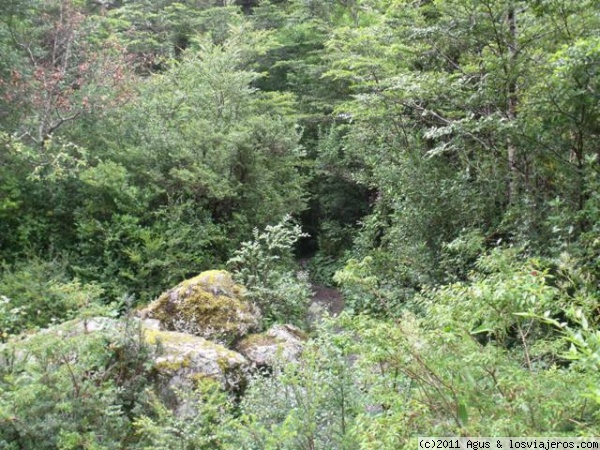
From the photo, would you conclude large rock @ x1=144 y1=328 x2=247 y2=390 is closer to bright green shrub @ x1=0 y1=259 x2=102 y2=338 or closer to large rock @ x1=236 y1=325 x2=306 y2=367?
large rock @ x1=236 y1=325 x2=306 y2=367

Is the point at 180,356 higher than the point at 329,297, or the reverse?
the point at 180,356

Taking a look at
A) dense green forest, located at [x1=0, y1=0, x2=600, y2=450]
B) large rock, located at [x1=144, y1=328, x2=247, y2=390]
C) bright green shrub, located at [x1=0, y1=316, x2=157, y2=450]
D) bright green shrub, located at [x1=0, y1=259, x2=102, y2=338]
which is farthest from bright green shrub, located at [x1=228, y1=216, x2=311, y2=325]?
bright green shrub, located at [x1=0, y1=316, x2=157, y2=450]

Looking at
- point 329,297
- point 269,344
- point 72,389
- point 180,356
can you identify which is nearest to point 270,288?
point 269,344

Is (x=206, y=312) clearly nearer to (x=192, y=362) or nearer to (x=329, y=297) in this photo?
(x=192, y=362)

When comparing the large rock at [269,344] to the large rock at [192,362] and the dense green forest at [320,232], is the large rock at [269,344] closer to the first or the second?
the dense green forest at [320,232]

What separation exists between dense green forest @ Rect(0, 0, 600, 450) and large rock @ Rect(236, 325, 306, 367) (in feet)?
0.36

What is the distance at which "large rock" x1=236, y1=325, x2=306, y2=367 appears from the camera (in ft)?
17.5

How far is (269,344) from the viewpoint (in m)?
5.70

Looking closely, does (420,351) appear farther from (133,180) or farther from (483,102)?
(133,180)

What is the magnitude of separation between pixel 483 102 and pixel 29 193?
6868mm

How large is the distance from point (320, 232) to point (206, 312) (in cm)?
683

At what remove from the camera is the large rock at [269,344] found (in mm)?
5348

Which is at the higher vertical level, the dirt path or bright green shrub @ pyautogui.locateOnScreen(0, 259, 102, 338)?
bright green shrub @ pyautogui.locateOnScreen(0, 259, 102, 338)

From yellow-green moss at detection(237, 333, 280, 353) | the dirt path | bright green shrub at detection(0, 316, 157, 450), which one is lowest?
the dirt path
